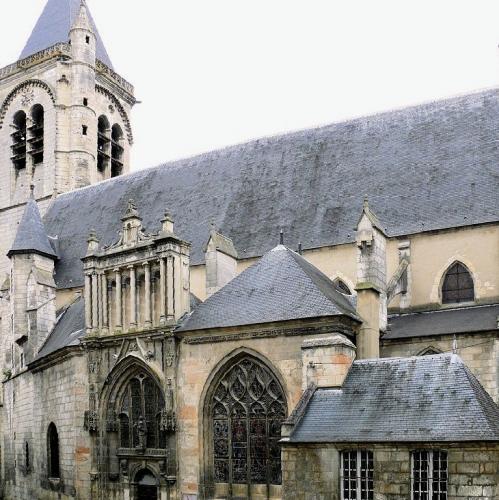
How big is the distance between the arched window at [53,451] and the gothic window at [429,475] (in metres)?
12.6

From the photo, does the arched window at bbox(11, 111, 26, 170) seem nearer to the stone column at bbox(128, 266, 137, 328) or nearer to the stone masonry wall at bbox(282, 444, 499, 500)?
the stone column at bbox(128, 266, 137, 328)

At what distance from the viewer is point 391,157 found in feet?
82.5

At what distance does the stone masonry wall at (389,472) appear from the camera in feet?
44.3

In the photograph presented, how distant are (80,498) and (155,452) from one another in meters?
2.76

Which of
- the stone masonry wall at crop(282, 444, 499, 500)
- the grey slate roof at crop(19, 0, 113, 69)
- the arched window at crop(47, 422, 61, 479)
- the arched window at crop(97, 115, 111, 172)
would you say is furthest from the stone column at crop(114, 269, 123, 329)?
the grey slate roof at crop(19, 0, 113, 69)

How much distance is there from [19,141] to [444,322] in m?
25.6

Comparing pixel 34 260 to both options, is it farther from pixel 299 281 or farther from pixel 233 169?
pixel 299 281

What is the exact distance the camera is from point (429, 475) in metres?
14.0

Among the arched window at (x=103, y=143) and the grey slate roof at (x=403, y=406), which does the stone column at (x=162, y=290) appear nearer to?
the grey slate roof at (x=403, y=406)

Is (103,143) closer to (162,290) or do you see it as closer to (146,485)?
(162,290)

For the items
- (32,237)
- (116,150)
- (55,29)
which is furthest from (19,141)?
(32,237)

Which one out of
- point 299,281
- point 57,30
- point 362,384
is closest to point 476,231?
point 299,281

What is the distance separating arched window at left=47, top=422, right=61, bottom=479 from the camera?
23.1m

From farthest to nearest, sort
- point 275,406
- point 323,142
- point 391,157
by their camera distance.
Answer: point 323,142
point 391,157
point 275,406
